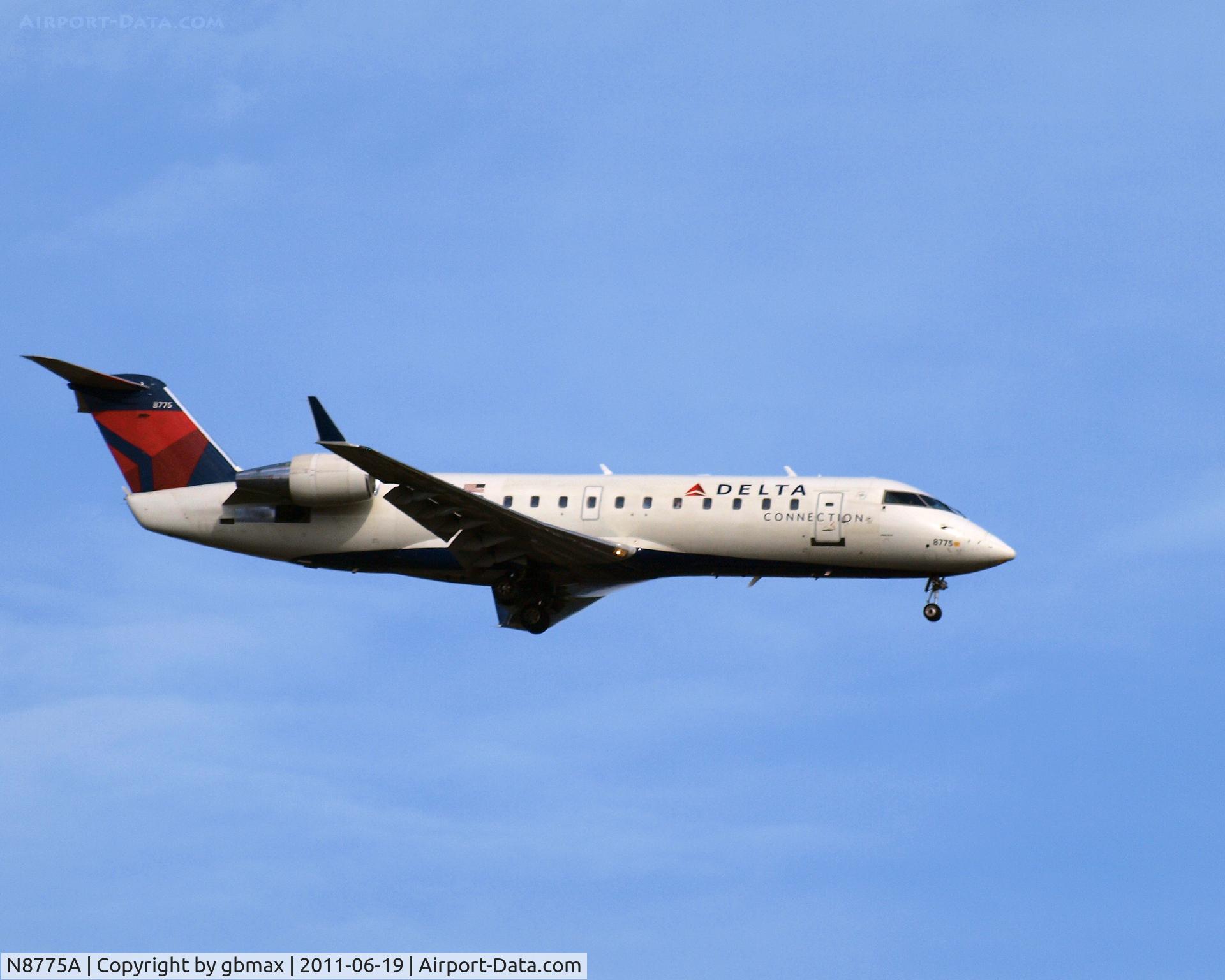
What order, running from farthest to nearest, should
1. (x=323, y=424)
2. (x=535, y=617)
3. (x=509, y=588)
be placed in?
1. (x=535, y=617)
2. (x=509, y=588)
3. (x=323, y=424)

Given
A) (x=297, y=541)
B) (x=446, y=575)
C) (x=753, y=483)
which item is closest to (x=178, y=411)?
(x=297, y=541)

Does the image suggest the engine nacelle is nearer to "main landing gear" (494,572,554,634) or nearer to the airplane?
the airplane

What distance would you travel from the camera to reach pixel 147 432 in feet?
125

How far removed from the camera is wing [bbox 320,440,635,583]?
32.4 m

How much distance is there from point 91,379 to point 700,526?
13947mm

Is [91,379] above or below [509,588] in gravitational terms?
above

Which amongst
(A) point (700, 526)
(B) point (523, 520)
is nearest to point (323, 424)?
(B) point (523, 520)

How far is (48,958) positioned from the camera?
77.6 feet

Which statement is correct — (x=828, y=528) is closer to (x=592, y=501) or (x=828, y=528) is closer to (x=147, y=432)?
(x=592, y=501)

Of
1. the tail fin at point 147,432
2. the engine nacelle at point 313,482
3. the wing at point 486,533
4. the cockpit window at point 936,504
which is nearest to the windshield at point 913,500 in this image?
the cockpit window at point 936,504

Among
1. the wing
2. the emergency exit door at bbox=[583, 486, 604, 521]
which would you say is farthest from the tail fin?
the emergency exit door at bbox=[583, 486, 604, 521]

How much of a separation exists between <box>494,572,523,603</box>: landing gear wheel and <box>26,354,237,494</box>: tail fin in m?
6.48

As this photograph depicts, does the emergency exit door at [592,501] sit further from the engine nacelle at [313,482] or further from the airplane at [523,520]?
the engine nacelle at [313,482]

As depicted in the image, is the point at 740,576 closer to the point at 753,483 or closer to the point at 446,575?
the point at 753,483
